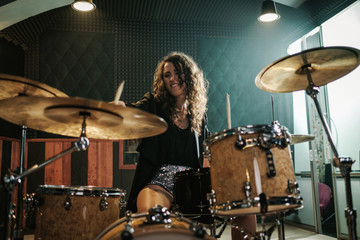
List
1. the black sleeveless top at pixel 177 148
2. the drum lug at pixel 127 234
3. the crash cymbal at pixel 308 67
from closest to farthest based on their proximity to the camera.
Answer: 1. the drum lug at pixel 127 234
2. the crash cymbal at pixel 308 67
3. the black sleeveless top at pixel 177 148

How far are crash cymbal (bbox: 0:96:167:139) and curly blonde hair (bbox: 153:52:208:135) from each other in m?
0.88

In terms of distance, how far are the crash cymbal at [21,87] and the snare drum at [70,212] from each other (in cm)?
74

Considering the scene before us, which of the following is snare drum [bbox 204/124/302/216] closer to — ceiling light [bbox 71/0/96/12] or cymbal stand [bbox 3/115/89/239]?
cymbal stand [bbox 3/115/89/239]

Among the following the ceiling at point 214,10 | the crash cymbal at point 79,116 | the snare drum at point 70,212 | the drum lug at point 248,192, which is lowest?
the snare drum at point 70,212

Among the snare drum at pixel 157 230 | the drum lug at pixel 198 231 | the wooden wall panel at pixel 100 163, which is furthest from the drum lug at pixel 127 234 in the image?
the wooden wall panel at pixel 100 163

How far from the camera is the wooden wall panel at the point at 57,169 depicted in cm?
420

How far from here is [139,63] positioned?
513cm

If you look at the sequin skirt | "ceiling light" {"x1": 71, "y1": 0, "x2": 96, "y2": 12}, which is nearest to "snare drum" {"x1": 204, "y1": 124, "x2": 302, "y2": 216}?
the sequin skirt

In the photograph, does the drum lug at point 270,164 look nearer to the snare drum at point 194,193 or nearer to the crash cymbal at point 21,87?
the snare drum at point 194,193

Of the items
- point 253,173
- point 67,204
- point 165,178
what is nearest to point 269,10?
point 165,178

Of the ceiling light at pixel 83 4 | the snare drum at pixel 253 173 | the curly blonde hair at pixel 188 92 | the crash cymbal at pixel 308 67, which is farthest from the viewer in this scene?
the ceiling light at pixel 83 4

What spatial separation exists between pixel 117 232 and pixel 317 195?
12.1 ft

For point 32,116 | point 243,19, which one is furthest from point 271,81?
point 243,19

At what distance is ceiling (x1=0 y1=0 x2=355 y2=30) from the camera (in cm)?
422
